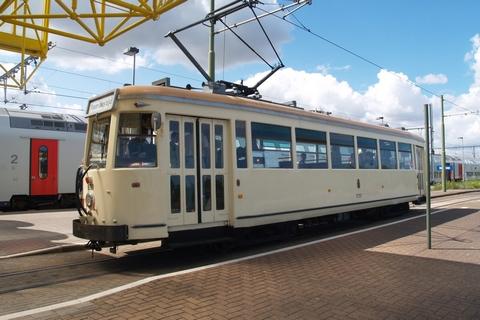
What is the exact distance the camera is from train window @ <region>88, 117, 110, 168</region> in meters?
8.46

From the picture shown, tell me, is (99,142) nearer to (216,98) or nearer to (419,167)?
(216,98)

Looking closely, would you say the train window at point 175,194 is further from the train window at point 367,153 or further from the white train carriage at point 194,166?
the train window at point 367,153

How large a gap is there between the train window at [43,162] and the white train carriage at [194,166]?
36.0 feet

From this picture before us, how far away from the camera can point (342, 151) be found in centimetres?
1299

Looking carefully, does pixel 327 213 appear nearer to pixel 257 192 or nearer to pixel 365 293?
pixel 257 192

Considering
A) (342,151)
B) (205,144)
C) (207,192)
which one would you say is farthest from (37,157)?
(207,192)

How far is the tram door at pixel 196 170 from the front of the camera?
8414 millimetres

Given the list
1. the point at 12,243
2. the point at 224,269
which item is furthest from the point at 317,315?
the point at 12,243

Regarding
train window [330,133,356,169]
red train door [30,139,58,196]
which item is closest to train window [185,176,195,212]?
train window [330,133,356,169]

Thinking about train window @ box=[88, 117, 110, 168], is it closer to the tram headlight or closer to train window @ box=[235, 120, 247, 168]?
the tram headlight

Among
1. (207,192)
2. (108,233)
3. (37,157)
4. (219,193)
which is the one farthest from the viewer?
(37,157)

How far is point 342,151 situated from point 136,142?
6568 mm

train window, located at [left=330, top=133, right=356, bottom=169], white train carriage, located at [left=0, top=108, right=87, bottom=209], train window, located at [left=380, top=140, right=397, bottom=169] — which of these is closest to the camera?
train window, located at [left=330, top=133, right=356, bottom=169]

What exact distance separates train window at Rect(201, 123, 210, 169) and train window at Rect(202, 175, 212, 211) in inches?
8.8
